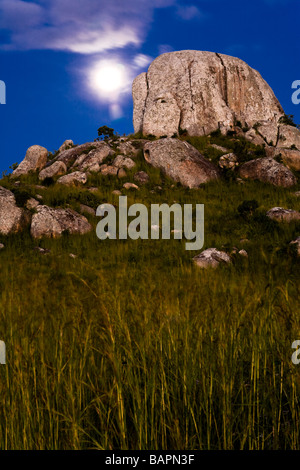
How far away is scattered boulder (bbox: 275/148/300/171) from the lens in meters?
28.0

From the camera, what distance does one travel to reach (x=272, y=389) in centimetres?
272

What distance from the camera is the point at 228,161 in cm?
2628

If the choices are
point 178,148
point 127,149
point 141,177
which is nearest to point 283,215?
point 141,177

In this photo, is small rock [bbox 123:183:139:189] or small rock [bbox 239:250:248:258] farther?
small rock [bbox 123:183:139:189]

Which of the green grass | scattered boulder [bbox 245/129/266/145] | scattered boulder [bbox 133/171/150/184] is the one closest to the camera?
the green grass

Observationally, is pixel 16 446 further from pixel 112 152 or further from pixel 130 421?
pixel 112 152

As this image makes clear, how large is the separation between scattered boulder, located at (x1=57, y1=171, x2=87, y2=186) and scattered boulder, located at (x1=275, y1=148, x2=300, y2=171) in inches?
630

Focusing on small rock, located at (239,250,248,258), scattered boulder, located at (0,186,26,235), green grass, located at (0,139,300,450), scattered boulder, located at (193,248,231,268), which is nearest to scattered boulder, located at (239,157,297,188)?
small rock, located at (239,250,248,258)

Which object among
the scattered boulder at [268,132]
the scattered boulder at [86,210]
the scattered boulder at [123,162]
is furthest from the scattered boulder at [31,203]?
the scattered boulder at [268,132]

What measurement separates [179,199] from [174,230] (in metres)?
5.30

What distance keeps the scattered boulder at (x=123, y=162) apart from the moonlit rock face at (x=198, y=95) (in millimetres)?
8672

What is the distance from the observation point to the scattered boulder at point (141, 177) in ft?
75.6

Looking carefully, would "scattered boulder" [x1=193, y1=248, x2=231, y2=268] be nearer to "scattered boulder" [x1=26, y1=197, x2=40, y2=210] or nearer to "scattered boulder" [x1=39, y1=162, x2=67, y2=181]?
"scattered boulder" [x1=26, y1=197, x2=40, y2=210]
